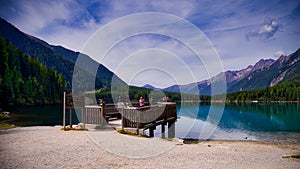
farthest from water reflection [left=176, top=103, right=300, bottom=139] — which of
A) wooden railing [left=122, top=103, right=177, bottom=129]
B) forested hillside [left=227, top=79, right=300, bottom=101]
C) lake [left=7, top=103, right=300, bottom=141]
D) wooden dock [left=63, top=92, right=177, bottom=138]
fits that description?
forested hillside [left=227, top=79, right=300, bottom=101]

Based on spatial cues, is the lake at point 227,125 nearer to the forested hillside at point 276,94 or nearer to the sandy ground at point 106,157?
the sandy ground at point 106,157

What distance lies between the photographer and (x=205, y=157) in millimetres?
11242

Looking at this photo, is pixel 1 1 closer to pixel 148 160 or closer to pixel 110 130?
pixel 110 130

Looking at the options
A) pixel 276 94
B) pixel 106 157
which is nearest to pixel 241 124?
pixel 106 157

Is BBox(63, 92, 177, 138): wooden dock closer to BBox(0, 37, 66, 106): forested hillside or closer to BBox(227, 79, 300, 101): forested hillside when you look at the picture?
BBox(0, 37, 66, 106): forested hillside

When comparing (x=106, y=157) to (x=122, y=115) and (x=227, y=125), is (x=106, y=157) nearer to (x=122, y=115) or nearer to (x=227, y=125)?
(x=122, y=115)

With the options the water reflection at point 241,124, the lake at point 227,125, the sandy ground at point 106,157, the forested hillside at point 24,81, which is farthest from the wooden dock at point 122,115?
the forested hillside at point 24,81

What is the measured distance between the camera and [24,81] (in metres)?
98.6

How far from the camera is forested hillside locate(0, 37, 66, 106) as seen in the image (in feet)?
260

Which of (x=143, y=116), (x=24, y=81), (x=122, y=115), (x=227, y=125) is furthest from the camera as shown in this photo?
(x=24, y=81)

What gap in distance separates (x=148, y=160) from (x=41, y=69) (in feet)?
378

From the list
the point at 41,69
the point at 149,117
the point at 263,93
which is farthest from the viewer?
the point at 263,93

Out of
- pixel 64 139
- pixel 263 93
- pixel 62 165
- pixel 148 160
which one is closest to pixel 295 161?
pixel 148 160

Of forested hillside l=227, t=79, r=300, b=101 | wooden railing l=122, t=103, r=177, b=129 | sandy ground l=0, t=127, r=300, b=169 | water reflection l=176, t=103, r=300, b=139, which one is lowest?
water reflection l=176, t=103, r=300, b=139
